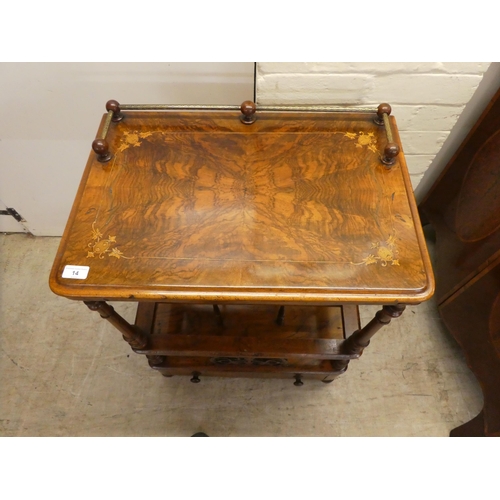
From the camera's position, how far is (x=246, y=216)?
918 mm

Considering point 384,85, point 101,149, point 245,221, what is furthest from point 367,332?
point 101,149

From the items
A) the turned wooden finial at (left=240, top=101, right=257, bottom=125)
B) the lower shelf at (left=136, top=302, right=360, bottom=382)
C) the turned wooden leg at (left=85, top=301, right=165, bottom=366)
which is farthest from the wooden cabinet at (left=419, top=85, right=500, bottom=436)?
the turned wooden leg at (left=85, top=301, right=165, bottom=366)

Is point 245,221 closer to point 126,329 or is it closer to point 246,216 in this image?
point 246,216

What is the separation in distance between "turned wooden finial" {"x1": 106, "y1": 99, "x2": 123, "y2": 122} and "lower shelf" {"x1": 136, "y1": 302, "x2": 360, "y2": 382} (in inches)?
25.2

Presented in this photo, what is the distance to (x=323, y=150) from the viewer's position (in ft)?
3.32

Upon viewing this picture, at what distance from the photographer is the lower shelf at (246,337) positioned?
1.18 m

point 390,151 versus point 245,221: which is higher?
point 390,151

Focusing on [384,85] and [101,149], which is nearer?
[101,149]

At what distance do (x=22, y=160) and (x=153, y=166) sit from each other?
0.88 m

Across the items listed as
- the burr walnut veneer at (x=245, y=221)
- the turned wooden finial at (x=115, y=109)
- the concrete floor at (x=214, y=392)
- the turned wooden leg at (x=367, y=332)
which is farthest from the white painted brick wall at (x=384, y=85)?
the concrete floor at (x=214, y=392)

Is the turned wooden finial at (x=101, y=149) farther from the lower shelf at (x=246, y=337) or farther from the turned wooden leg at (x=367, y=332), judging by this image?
the turned wooden leg at (x=367, y=332)

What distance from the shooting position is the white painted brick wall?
104 centimetres

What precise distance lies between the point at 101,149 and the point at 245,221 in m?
0.42
